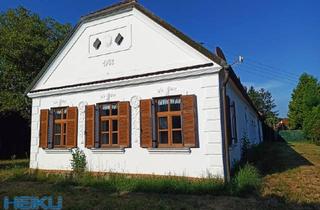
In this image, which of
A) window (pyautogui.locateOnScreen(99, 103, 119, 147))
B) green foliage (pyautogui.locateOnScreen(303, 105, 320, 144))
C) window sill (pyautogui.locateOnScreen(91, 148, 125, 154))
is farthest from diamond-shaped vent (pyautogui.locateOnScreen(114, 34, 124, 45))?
green foliage (pyautogui.locateOnScreen(303, 105, 320, 144))

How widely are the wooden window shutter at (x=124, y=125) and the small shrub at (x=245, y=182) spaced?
3502 mm

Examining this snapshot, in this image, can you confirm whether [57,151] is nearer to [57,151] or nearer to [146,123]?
[57,151]

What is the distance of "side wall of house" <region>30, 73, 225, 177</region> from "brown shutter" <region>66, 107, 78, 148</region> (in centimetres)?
14

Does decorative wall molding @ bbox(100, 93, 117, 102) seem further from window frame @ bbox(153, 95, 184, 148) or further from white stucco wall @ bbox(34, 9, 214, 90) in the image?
window frame @ bbox(153, 95, 184, 148)

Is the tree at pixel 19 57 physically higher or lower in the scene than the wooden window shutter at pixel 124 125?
higher

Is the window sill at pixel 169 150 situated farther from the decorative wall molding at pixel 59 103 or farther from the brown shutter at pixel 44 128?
the brown shutter at pixel 44 128

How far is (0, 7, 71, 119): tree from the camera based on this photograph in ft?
53.8

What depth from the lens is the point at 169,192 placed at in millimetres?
7371

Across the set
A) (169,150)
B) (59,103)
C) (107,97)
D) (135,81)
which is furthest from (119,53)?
(169,150)

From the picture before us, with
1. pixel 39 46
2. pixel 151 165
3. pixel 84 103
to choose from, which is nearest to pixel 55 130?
pixel 84 103

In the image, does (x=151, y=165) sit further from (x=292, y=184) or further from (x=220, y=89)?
(x=292, y=184)

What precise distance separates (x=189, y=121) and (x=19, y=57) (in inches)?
487

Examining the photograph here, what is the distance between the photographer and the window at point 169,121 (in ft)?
29.1

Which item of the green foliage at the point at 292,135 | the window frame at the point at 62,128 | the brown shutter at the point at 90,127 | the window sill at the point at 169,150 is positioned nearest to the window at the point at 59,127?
the window frame at the point at 62,128
